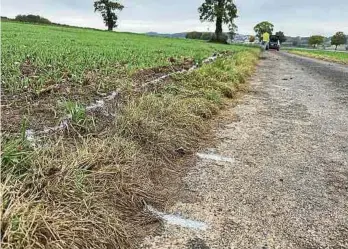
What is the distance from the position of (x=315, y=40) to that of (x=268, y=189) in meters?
128

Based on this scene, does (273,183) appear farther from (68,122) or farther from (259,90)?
(259,90)

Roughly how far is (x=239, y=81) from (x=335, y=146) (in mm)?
5735

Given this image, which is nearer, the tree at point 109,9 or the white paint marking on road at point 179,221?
the white paint marking on road at point 179,221

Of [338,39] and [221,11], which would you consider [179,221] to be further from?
[338,39]

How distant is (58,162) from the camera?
294 cm

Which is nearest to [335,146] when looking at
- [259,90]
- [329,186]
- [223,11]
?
[329,186]

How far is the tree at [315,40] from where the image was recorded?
403 feet

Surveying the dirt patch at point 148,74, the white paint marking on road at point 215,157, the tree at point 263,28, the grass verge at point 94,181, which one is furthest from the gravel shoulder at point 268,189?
the tree at point 263,28

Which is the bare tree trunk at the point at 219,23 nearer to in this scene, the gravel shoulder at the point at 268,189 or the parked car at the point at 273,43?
the parked car at the point at 273,43

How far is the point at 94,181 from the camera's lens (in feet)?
9.85

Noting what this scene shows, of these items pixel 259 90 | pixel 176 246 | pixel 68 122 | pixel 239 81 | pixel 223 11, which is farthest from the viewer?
pixel 223 11

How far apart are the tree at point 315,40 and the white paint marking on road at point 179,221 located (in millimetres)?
128581

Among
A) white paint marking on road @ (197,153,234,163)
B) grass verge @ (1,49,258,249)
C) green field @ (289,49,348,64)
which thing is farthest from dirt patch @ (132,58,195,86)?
green field @ (289,49,348,64)

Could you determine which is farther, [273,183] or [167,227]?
[273,183]
